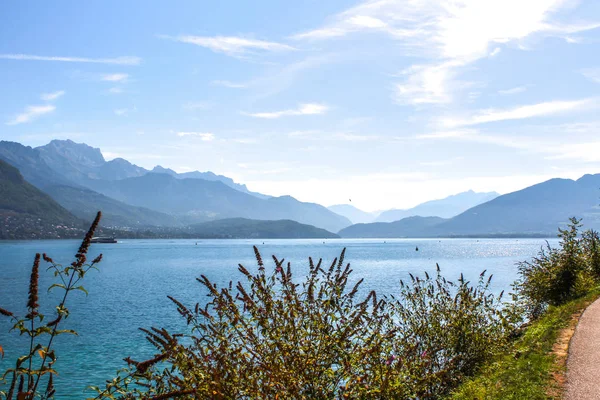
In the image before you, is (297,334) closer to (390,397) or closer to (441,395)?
(390,397)

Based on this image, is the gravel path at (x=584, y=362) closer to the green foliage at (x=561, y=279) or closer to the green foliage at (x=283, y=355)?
the green foliage at (x=283, y=355)

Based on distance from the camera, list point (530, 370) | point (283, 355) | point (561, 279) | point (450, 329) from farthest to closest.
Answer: point (561, 279)
point (450, 329)
point (530, 370)
point (283, 355)

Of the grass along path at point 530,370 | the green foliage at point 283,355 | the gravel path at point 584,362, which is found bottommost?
the grass along path at point 530,370

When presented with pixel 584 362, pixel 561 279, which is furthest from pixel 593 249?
pixel 584 362

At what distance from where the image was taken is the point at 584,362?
37.3 ft

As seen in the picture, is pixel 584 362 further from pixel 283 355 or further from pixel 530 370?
pixel 283 355

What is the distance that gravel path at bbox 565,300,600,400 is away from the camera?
9.52m

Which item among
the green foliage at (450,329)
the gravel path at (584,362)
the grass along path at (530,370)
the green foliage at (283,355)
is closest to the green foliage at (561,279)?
the grass along path at (530,370)

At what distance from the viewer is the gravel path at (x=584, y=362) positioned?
31.2 ft

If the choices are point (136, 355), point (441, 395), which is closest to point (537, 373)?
point (441, 395)

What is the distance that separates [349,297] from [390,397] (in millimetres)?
1853

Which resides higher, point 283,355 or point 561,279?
point 283,355

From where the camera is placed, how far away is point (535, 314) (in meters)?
23.9

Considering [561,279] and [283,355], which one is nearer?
[283,355]
